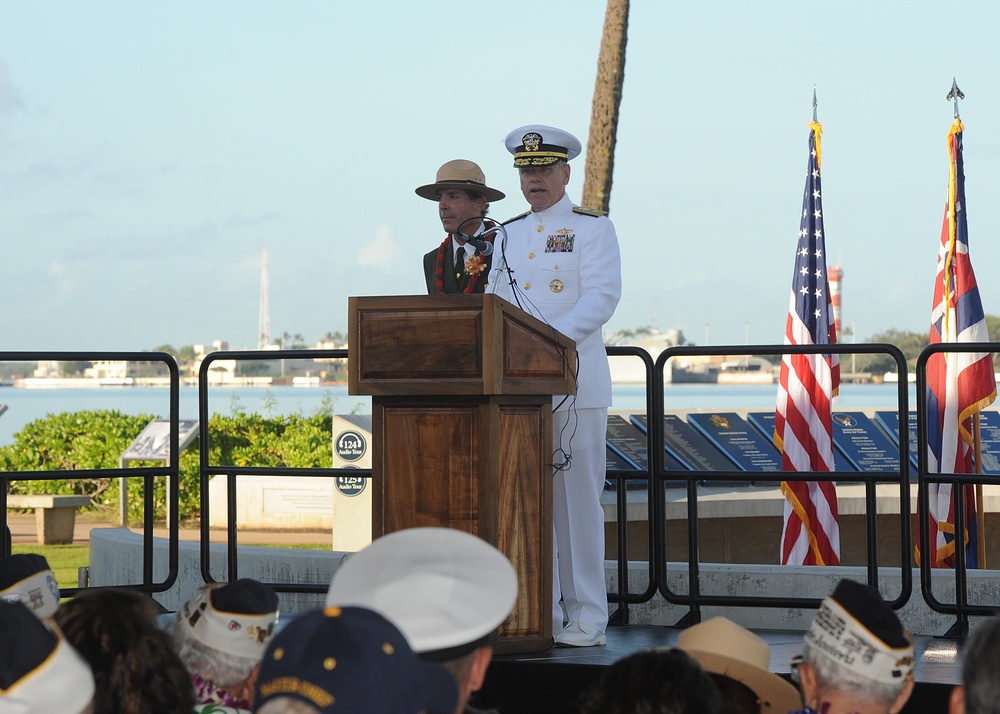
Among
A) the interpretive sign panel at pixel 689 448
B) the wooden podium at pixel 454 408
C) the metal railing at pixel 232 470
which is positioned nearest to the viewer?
the wooden podium at pixel 454 408

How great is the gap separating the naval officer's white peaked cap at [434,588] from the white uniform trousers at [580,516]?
2553 mm

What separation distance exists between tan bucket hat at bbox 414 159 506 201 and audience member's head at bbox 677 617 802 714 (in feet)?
7.55

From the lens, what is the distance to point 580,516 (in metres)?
4.29

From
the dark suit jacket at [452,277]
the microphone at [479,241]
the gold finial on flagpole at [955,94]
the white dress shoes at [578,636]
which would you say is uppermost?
the gold finial on flagpole at [955,94]

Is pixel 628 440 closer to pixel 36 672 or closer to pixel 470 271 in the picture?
pixel 470 271

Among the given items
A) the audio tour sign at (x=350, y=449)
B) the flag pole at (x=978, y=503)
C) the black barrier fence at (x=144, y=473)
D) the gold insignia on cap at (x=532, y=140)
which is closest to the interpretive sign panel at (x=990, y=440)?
Answer: the flag pole at (x=978, y=503)

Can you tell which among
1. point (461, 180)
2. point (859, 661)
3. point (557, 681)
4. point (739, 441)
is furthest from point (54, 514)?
point (859, 661)

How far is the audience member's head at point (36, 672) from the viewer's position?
149 cm

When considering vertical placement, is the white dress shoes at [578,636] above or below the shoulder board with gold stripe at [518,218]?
below

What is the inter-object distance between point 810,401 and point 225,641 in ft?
21.8

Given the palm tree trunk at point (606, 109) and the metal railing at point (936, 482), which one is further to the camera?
the palm tree trunk at point (606, 109)

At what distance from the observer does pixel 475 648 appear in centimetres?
164

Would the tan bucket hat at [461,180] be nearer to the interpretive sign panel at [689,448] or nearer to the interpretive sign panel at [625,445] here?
the interpretive sign panel at [625,445]

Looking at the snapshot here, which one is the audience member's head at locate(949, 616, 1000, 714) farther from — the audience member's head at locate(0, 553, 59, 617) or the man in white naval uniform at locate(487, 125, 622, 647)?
the man in white naval uniform at locate(487, 125, 622, 647)
